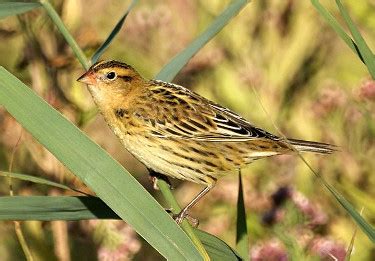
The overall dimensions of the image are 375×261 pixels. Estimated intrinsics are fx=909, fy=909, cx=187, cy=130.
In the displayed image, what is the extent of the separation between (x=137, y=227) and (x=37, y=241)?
184cm

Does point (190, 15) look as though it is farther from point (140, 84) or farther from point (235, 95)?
point (140, 84)

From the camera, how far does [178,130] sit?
152 inches

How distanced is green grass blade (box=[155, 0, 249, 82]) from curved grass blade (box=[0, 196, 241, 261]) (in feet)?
2.25

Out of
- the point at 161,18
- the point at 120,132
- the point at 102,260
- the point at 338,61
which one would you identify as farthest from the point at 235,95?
the point at 102,260

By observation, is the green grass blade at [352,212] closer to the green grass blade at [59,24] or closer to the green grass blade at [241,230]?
the green grass blade at [241,230]

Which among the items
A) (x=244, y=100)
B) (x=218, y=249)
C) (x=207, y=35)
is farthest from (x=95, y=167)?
(x=244, y=100)

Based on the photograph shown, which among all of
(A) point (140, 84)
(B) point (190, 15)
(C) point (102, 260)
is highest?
(B) point (190, 15)

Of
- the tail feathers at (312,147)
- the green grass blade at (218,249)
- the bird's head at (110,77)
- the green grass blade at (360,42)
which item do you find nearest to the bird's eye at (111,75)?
the bird's head at (110,77)

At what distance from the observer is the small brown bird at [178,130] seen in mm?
3824

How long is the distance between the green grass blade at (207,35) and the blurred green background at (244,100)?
28.6 inches

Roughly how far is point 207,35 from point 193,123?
709mm

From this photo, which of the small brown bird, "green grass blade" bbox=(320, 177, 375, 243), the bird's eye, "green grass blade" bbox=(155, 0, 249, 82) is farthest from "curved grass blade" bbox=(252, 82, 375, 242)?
the bird's eye

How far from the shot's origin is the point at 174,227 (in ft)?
8.20

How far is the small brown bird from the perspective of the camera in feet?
12.5
